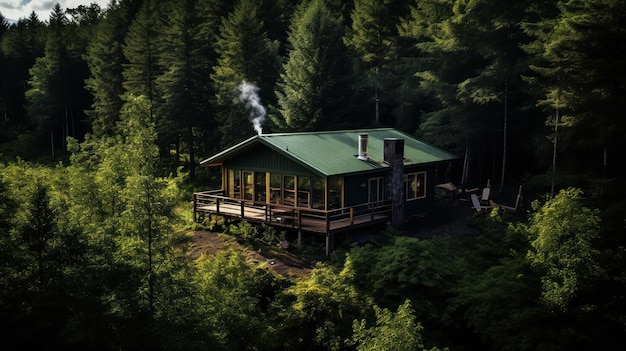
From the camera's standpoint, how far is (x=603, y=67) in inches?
752

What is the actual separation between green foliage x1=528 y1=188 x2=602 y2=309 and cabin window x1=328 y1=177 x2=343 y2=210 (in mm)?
10022

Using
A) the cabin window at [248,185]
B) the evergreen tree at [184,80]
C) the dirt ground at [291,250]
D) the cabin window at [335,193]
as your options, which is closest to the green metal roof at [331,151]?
the cabin window at [335,193]

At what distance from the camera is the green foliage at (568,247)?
1437cm

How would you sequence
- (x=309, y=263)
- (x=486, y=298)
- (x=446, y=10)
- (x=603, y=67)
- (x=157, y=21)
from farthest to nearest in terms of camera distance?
(x=157, y=21) → (x=446, y=10) → (x=309, y=263) → (x=603, y=67) → (x=486, y=298)

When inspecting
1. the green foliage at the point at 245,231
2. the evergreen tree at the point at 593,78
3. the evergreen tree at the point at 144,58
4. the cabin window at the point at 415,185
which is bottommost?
the green foliage at the point at 245,231

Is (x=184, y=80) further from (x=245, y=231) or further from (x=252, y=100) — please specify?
(x=245, y=231)

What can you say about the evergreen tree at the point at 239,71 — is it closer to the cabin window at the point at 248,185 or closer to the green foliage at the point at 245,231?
the cabin window at the point at 248,185

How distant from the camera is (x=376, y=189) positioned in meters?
25.0

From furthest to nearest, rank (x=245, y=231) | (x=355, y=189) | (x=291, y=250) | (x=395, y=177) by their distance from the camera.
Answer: (x=395, y=177)
(x=355, y=189)
(x=245, y=231)
(x=291, y=250)

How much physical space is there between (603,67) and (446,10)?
19.0 metres

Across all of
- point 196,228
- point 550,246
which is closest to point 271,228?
point 196,228

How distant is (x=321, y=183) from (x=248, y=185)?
4.49 metres

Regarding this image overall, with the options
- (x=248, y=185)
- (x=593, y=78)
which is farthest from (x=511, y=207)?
(x=248, y=185)

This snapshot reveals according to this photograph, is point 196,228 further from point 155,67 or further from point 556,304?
point 155,67
